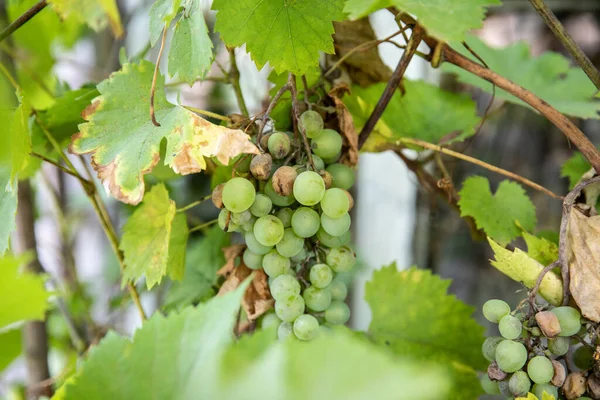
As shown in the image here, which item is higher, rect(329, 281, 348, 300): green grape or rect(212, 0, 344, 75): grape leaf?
rect(212, 0, 344, 75): grape leaf

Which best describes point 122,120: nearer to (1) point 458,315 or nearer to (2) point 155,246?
(2) point 155,246

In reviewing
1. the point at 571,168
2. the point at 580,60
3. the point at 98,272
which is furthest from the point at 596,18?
the point at 98,272

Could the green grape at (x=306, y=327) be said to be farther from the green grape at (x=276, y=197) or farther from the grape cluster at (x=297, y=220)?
the green grape at (x=276, y=197)

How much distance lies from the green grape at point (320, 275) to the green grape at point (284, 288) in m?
0.02

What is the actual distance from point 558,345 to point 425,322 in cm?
A: 18

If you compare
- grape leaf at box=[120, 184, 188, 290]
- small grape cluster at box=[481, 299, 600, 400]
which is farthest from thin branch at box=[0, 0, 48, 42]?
small grape cluster at box=[481, 299, 600, 400]

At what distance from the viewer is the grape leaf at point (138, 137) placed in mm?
436

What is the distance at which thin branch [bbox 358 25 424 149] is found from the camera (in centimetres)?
48

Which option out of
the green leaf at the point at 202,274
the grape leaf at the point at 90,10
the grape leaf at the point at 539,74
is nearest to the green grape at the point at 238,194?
the green leaf at the point at 202,274

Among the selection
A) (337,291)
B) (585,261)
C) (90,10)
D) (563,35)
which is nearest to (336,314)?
(337,291)

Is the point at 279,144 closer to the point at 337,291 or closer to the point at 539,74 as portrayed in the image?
the point at 337,291

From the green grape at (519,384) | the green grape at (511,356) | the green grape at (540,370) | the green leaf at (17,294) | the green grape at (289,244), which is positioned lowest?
the green grape at (519,384)

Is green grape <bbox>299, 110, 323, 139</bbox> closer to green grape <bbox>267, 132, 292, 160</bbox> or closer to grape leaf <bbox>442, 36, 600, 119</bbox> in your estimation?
green grape <bbox>267, 132, 292, 160</bbox>

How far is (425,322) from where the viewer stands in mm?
616
